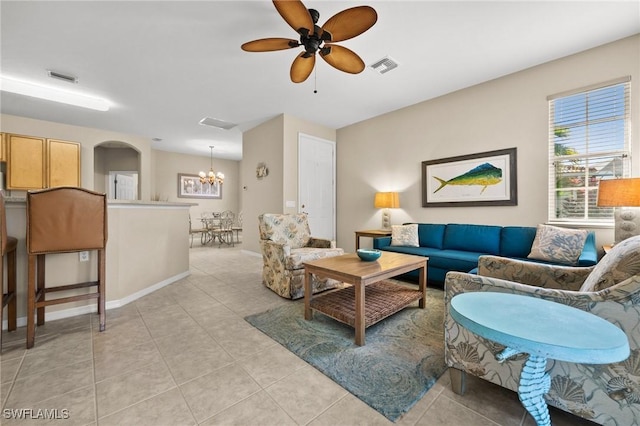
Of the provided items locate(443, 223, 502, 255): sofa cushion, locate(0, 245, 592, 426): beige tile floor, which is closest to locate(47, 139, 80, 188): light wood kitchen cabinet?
locate(0, 245, 592, 426): beige tile floor

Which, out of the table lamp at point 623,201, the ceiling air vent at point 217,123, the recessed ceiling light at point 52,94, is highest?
the ceiling air vent at point 217,123

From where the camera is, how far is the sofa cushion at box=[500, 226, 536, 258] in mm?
2988

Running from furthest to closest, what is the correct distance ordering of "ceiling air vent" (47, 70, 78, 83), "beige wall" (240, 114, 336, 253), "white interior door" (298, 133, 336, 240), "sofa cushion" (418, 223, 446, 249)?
"white interior door" (298, 133, 336, 240) < "beige wall" (240, 114, 336, 253) < "sofa cushion" (418, 223, 446, 249) < "ceiling air vent" (47, 70, 78, 83)

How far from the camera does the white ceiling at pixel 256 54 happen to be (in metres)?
2.31

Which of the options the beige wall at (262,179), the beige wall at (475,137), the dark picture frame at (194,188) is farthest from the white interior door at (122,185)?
the beige wall at (475,137)

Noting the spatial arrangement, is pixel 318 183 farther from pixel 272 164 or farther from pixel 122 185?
pixel 122 185

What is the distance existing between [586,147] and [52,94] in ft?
23.5

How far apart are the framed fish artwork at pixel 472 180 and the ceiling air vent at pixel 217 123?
3.94m

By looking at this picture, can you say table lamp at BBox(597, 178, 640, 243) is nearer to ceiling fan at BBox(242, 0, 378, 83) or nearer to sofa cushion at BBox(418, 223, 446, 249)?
sofa cushion at BBox(418, 223, 446, 249)

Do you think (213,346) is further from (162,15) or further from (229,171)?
(229,171)

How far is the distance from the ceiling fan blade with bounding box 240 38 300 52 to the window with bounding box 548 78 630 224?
3.16m

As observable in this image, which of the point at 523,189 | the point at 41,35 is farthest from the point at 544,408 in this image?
the point at 41,35

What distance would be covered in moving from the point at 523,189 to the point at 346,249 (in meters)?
3.16

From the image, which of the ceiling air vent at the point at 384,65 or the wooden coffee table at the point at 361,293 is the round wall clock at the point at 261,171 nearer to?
the ceiling air vent at the point at 384,65
